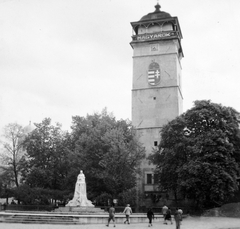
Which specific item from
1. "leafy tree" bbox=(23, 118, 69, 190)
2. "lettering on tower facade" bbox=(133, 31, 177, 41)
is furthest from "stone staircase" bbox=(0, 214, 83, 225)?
"lettering on tower facade" bbox=(133, 31, 177, 41)

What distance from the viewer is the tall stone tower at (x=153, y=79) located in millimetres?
50062

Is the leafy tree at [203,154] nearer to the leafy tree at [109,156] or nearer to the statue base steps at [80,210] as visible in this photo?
the leafy tree at [109,156]

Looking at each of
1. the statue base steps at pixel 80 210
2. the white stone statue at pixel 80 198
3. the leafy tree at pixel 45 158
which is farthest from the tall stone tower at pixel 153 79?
the statue base steps at pixel 80 210

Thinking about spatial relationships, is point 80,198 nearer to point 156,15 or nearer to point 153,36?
point 153,36

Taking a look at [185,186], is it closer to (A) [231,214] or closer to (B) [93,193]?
(A) [231,214]

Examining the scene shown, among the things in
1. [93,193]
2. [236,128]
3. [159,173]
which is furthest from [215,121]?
[93,193]

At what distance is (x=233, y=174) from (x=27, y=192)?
2280cm

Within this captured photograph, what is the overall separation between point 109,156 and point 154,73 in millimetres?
18101

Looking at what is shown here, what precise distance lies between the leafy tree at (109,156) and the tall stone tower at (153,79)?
22.0ft

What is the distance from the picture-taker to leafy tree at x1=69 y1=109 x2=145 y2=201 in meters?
39.8

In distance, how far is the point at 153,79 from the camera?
52.7 meters

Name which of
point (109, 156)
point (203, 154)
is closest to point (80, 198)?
point (109, 156)

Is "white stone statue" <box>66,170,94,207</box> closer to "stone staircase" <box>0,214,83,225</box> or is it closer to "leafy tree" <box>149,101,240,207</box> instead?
"stone staircase" <box>0,214,83,225</box>

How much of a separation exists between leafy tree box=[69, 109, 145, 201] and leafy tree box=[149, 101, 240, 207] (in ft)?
12.1
